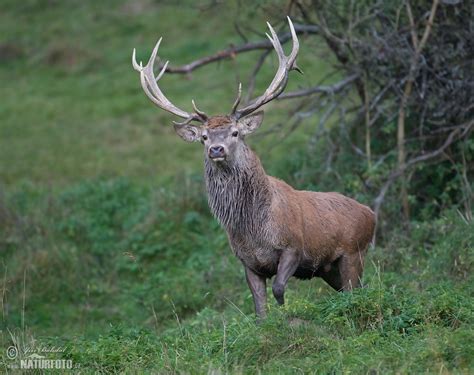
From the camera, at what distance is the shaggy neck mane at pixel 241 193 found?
7492mm

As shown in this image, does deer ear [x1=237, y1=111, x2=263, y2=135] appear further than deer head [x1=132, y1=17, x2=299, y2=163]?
Yes

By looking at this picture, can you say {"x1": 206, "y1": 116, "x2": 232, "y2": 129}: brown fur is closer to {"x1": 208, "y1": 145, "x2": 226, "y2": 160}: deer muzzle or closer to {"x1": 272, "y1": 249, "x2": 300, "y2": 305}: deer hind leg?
{"x1": 208, "y1": 145, "x2": 226, "y2": 160}: deer muzzle

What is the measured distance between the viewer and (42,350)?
6504 millimetres

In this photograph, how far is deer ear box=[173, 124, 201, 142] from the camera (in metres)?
7.90

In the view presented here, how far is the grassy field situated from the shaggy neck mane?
2.46 ft

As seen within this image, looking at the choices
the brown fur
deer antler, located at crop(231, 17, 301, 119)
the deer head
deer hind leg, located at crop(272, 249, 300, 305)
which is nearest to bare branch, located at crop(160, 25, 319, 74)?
the deer head

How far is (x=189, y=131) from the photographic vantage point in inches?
314

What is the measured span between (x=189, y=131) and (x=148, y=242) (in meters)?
3.75

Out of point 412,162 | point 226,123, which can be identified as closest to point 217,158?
point 226,123

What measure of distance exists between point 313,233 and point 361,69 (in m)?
3.61

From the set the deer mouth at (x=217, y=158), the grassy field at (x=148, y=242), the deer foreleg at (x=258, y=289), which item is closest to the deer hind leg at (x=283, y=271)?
the deer foreleg at (x=258, y=289)

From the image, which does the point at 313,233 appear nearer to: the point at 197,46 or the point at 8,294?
the point at 8,294

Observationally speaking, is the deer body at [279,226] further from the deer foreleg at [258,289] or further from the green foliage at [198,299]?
the green foliage at [198,299]

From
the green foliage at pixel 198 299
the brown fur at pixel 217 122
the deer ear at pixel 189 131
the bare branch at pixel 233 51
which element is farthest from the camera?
the bare branch at pixel 233 51
